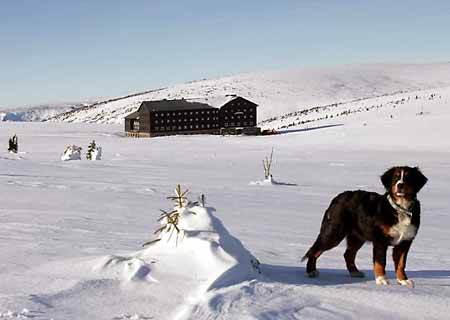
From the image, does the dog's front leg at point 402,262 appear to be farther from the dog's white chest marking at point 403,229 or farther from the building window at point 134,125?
A: the building window at point 134,125

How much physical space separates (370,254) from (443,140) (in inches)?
1515

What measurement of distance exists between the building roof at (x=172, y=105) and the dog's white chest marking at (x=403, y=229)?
73.1 metres

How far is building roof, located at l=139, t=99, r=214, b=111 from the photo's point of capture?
251 feet

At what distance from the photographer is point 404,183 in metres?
4.11

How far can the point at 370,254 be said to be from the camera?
246 inches

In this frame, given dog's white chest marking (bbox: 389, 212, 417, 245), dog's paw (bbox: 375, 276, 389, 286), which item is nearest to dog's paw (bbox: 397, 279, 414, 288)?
dog's paw (bbox: 375, 276, 389, 286)

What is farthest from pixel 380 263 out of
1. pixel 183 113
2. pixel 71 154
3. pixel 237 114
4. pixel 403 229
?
pixel 237 114

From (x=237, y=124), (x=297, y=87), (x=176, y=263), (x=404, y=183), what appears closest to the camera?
(x=176, y=263)

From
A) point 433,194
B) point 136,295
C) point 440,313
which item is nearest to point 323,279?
point 440,313

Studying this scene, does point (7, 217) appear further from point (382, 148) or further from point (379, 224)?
point (382, 148)

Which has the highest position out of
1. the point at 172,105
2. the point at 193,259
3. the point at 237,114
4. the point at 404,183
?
the point at 172,105

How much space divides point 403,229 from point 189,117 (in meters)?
75.0

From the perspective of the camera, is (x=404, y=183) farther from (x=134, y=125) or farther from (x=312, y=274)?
(x=134, y=125)

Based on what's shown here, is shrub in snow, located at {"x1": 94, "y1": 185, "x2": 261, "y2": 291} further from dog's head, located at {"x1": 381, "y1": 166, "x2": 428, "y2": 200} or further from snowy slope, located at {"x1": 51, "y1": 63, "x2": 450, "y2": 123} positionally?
snowy slope, located at {"x1": 51, "y1": 63, "x2": 450, "y2": 123}
